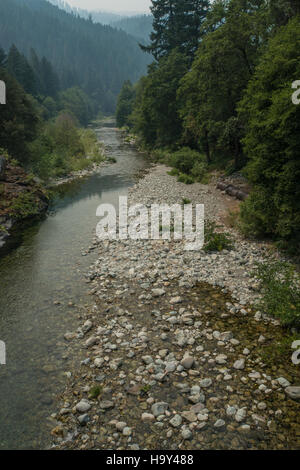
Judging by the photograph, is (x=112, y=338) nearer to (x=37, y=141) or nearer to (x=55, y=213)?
(x=55, y=213)

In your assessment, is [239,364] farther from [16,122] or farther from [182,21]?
[182,21]

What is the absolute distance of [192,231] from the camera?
13359 millimetres

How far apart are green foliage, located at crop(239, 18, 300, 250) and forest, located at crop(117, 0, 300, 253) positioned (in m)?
0.03

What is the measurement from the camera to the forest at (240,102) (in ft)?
33.3

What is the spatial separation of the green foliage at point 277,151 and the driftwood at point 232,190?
20.7 feet

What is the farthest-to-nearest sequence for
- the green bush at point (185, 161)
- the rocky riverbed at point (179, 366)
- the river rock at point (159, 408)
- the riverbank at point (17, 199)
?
the green bush at point (185, 161)
the riverbank at point (17, 199)
the river rock at point (159, 408)
the rocky riverbed at point (179, 366)

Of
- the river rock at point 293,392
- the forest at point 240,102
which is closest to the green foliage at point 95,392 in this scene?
the river rock at point 293,392

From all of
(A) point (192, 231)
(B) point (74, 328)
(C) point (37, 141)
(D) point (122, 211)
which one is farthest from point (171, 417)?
(C) point (37, 141)

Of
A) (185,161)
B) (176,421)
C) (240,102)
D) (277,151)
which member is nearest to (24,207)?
(240,102)

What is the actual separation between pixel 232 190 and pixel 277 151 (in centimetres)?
903

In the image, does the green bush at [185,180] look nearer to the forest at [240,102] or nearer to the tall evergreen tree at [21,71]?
the forest at [240,102]

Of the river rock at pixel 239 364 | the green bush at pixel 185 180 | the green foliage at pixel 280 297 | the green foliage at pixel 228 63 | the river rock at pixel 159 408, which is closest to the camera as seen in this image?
the river rock at pixel 159 408

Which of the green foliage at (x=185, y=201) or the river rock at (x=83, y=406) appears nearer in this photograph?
the river rock at (x=83, y=406)

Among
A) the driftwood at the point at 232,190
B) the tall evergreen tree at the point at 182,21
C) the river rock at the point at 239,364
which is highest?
the tall evergreen tree at the point at 182,21
